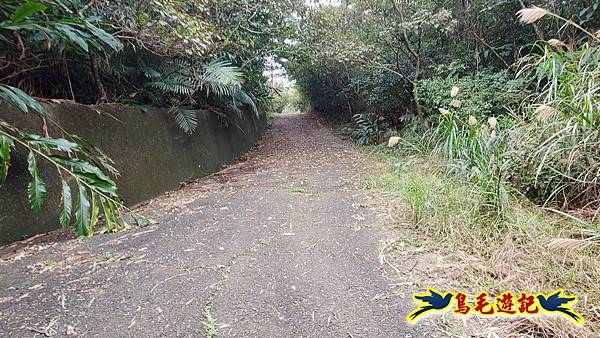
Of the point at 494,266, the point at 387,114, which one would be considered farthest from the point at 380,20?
the point at 494,266

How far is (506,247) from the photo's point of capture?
5.28 feet

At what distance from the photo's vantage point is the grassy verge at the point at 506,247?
46.4 inches

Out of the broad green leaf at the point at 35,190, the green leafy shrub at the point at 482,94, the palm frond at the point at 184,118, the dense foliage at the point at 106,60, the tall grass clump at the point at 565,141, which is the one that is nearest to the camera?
the broad green leaf at the point at 35,190

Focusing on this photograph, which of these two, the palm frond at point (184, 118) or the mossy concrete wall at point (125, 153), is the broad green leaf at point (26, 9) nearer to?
the mossy concrete wall at point (125, 153)

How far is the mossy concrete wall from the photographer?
7.22 ft

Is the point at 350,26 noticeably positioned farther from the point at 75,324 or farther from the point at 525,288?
the point at 75,324

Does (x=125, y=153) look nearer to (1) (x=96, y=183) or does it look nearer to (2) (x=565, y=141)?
(1) (x=96, y=183)

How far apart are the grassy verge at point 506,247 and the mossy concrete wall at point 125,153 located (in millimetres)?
2678

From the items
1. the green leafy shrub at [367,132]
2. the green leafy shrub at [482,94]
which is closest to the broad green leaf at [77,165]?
the green leafy shrub at [482,94]

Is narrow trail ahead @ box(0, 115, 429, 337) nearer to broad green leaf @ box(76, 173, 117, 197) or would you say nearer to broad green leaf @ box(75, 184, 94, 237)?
broad green leaf @ box(75, 184, 94, 237)

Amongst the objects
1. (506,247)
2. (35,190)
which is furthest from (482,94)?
(35,190)

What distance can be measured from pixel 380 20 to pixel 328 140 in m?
3.19

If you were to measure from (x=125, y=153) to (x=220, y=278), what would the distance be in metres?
2.21

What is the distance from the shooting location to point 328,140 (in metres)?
7.88
